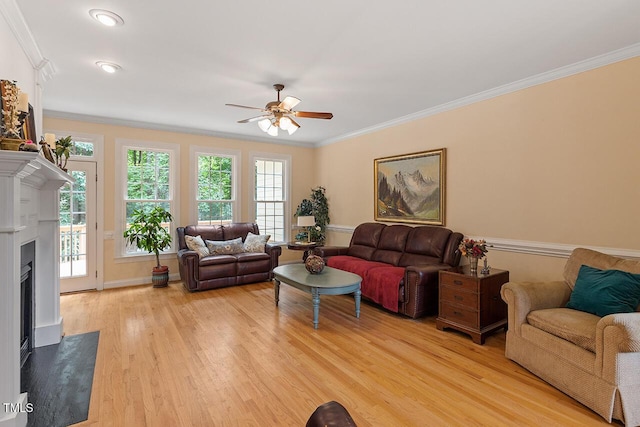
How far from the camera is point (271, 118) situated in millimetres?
3688

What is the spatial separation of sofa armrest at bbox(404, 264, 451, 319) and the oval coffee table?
1.89 feet

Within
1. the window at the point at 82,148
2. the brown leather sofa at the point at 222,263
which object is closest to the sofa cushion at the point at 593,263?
the brown leather sofa at the point at 222,263

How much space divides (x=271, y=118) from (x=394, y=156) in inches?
92.6

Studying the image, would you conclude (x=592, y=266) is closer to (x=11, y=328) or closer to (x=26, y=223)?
(x=11, y=328)

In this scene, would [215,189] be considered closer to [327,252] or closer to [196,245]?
[196,245]

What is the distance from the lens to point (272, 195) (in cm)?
684

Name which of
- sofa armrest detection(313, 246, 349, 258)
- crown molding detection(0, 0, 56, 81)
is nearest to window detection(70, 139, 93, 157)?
crown molding detection(0, 0, 56, 81)

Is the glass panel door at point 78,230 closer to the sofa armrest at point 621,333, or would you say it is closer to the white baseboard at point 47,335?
the white baseboard at point 47,335

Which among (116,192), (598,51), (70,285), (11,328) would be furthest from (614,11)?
(70,285)

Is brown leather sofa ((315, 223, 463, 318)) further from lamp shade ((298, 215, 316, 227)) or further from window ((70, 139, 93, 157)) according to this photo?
window ((70, 139, 93, 157))

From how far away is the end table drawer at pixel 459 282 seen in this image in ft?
10.7

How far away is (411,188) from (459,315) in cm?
214

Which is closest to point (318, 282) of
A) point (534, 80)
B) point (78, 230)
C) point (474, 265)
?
point (474, 265)

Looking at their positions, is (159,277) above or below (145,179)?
Result: below
